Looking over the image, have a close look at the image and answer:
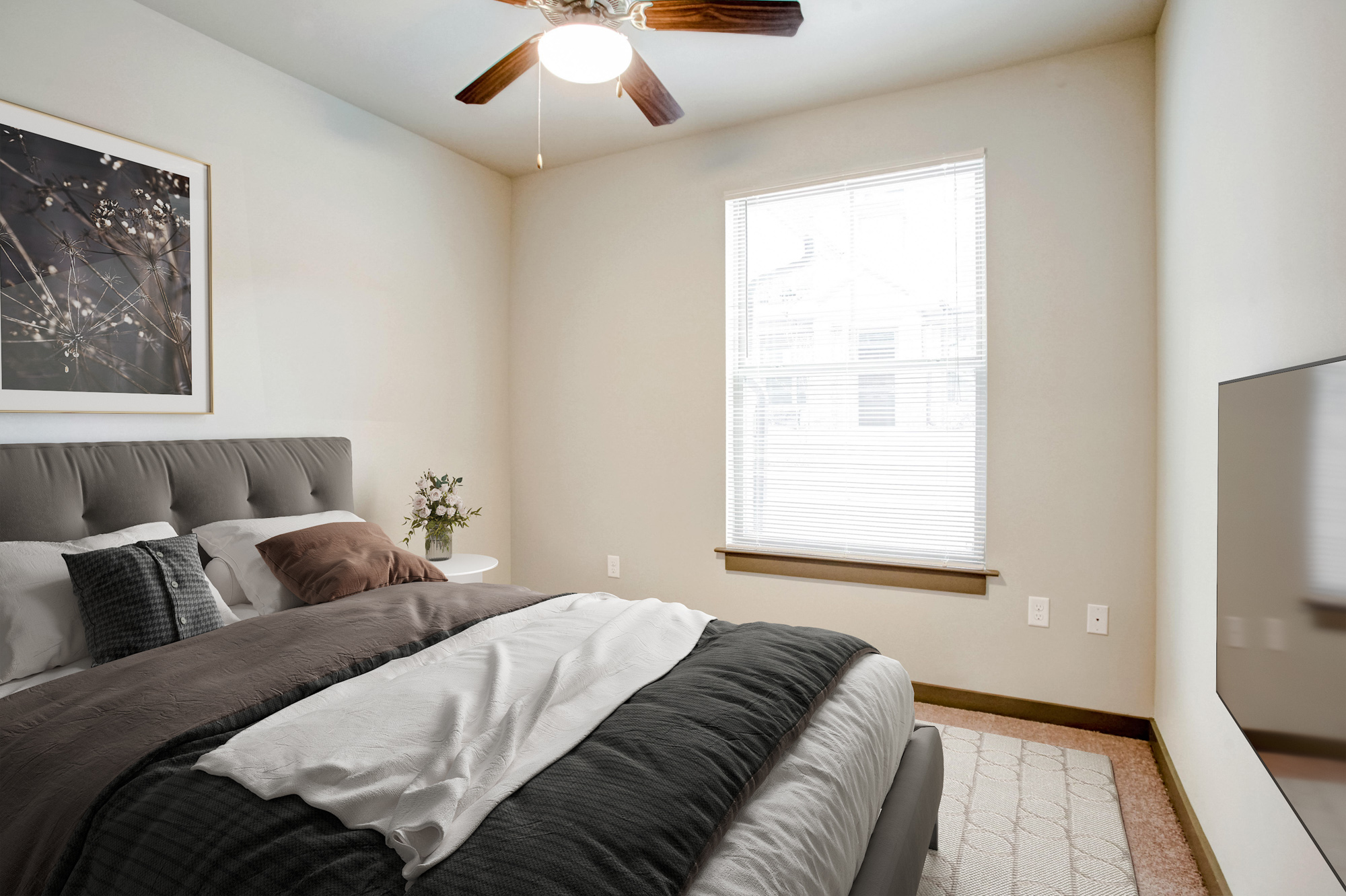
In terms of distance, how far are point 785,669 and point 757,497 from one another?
1913mm

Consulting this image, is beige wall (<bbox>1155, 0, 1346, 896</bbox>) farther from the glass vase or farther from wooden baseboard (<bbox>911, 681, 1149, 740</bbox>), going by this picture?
the glass vase

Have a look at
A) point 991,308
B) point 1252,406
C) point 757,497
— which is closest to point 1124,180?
point 991,308

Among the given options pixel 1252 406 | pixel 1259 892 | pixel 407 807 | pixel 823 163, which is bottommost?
pixel 1259 892

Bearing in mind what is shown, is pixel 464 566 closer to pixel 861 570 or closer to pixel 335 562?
pixel 335 562

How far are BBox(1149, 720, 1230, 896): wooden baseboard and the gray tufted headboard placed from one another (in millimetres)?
3095

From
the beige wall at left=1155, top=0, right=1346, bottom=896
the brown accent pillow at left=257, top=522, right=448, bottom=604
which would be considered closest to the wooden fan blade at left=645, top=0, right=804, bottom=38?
the beige wall at left=1155, top=0, right=1346, bottom=896

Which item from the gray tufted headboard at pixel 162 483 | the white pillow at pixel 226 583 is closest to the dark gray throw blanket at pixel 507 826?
the white pillow at pixel 226 583

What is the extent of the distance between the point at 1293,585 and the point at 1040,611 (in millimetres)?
1858

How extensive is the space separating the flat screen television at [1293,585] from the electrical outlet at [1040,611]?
136cm

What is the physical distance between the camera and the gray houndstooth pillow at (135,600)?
177cm

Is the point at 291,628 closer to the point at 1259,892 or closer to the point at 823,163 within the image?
the point at 1259,892

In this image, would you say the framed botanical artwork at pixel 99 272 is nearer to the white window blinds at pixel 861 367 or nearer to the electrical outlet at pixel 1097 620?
the white window blinds at pixel 861 367

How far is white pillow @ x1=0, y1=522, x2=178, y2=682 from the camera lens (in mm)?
1729

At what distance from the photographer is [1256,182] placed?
1.54 m
